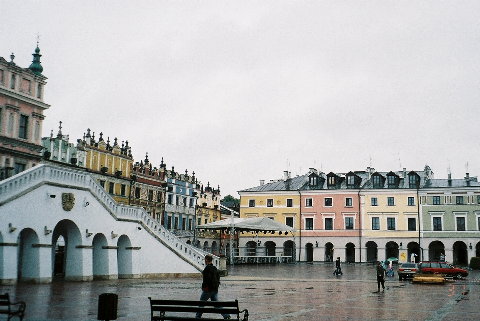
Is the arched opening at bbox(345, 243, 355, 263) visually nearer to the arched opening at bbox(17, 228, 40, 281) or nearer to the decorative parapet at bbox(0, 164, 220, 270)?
the decorative parapet at bbox(0, 164, 220, 270)

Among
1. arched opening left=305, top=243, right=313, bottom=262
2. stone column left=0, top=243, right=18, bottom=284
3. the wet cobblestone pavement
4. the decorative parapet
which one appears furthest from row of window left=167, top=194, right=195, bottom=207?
the wet cobblestone pavement

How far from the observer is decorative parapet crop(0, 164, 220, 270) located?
93.2 feet

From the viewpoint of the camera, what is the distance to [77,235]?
3322 cm

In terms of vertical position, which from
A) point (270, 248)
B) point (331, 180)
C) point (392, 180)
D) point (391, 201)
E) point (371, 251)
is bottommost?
point (371, 251)

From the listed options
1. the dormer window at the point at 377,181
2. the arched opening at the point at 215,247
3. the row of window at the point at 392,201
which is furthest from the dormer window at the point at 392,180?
the arched opening at the point at 215,247

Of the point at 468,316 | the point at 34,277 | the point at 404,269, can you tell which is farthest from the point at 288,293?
the point at 404,269

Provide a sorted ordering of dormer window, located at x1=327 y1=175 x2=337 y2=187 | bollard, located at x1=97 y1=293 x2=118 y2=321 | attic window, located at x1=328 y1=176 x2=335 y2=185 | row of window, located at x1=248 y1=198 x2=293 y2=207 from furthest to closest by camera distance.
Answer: row of window, located at x1=248 y1=198 x2=293 y2=207 → attic window, located at x1=328 y1=176 x2=335 y2=185 → dormer window, located at x1=327 y1=175 x2=337 y2=187 → bollard, located at x1=97 y1=293 x2=118 y2=321

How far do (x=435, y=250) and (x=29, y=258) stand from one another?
61.7m

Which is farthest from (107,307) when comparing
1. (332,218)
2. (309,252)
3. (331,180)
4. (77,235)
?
(331,180)

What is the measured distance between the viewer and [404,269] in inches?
1527

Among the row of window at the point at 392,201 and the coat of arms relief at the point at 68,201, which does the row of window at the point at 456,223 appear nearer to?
the row of window at the point at 392,201

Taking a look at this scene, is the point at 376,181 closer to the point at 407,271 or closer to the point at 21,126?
the point at 407,271

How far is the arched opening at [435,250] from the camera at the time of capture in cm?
7583

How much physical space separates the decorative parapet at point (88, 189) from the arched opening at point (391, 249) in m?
43.3
